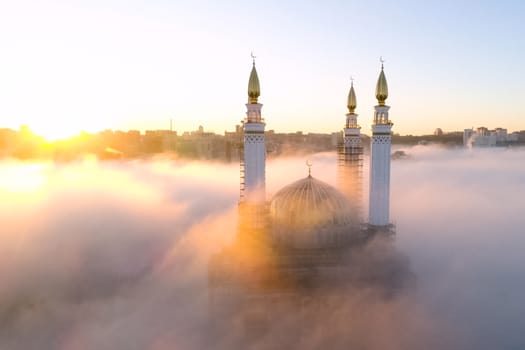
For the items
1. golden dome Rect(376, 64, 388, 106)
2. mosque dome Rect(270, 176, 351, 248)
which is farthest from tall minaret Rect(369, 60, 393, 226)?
mosque dome Rect(270, 176, 351, 248)

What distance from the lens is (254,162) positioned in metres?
29.1

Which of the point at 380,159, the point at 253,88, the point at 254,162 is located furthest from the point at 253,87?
the point at 380,159

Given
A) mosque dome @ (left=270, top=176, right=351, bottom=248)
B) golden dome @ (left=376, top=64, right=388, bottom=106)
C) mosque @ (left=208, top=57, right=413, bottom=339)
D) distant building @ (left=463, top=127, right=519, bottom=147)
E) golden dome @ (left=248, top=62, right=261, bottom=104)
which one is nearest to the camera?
mosque @ (left=208, top=57, right=413, bottom=339)

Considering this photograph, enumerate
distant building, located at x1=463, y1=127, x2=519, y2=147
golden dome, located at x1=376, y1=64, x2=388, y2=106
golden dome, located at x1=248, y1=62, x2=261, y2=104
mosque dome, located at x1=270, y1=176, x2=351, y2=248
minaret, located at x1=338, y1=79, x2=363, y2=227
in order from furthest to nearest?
1. distant building, located at x1=463, y1=127, x2=519, y2=147
2. minaret, located at x1=338, y1=79, x2=363, y2=227
3. golden dome, located at x1=376, y1=64, x2=388, y2=106
4. golden dome, located at x1=248, y1=62, x2=261, y2=104
5. mosque dome, located at x1=270, y1=176, x2=351, y2=248

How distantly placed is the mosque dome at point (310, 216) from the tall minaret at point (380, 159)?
315 cm

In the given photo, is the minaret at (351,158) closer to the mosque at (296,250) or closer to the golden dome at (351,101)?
the golden dome at (351,101)

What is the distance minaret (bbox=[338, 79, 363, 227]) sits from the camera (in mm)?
35125

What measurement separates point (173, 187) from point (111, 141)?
68.6 ft

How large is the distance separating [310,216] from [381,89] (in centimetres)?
1148

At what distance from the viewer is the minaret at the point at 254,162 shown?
2872 cm

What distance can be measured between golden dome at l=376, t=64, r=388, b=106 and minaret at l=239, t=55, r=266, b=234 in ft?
31.0

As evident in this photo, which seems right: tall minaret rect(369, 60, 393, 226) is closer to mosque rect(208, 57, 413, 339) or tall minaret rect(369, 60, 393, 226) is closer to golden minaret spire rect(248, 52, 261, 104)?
mosque rect(208, 57, 413, 339)

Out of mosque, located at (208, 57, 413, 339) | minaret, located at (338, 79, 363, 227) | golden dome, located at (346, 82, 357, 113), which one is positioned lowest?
mosque, located at (208, 57, 413, 339)

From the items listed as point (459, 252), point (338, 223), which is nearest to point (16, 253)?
point (338, 223)
